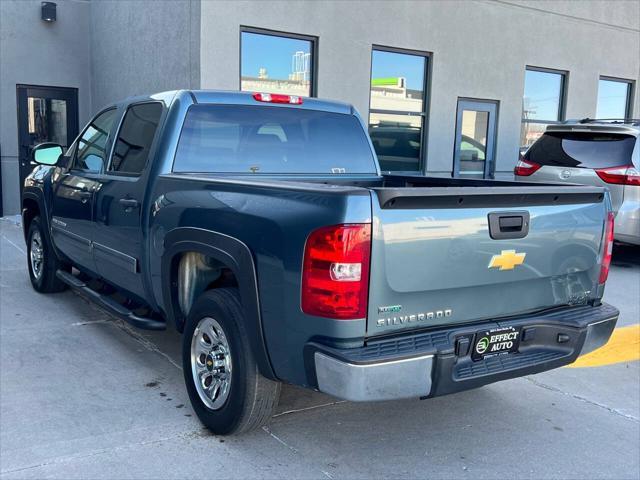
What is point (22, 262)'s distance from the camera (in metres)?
8.27

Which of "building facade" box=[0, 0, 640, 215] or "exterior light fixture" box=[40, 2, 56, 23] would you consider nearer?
"building facade" box=[0, 0, 640, 215]

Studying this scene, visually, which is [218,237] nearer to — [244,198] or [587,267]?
[244,198]

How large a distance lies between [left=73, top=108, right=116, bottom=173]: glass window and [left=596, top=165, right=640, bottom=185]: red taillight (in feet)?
20.0

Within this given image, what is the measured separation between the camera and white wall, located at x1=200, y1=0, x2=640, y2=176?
938 cm

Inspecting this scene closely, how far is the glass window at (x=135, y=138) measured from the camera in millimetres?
4483

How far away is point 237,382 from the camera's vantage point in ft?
11.2

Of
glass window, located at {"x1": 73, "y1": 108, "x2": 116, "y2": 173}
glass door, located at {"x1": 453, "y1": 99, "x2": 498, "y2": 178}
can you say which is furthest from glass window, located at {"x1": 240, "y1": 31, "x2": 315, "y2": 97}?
glass window, located at {"x1": 73, "y1": 108, "x2": 116, "y2": 173}

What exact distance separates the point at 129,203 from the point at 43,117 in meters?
8.81

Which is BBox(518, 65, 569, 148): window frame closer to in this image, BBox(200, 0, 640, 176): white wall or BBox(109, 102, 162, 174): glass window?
BBox(200, 0, 640, 176): white wall

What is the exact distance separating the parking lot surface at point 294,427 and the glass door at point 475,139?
7.61m

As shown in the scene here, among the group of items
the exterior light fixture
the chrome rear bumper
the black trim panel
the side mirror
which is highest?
the exterior light fixture

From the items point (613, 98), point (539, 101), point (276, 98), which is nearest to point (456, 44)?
point (539, 101)

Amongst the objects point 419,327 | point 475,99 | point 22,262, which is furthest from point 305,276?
point 475,99

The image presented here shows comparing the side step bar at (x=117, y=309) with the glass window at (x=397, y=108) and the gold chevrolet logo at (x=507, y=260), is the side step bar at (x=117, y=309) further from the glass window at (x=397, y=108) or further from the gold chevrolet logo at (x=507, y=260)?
the glass window at (x=397, y=108)
